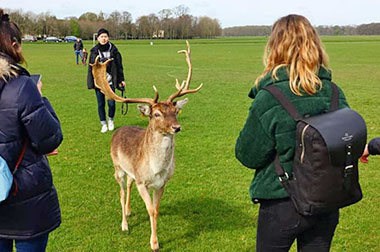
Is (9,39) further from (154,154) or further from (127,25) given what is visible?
(127,25)

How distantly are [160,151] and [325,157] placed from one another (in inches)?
112

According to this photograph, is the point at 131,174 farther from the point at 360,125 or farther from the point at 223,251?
the point at 360,125

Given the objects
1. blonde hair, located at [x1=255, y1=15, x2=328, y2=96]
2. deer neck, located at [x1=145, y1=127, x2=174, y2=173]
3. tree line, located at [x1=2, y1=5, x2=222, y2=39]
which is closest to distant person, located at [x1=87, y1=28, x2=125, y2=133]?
deer neck, located at [x1=145, y1=127, x2=174, y2=173]

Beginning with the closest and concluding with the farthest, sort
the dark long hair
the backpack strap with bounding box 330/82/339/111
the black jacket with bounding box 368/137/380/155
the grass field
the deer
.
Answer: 1. the backpack strap with bounding box 330/82/339/111
2. the dark long hair
3. the black jacket with bounding box 368/137/380/155
4. the deer
5. the grass field

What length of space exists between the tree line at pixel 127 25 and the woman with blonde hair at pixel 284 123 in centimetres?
11391

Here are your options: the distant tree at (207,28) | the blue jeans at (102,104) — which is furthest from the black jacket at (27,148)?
the distant tree at (207,28)

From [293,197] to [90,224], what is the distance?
3873 millimetres

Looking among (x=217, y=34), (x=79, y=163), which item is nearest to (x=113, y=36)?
(x=217, y=34)

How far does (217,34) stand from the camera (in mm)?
164250

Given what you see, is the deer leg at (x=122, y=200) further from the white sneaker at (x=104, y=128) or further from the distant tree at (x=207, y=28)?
the distant tree at (x=207, y=28)

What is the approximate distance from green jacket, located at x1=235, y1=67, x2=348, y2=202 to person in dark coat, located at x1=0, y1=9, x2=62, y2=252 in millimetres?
1425

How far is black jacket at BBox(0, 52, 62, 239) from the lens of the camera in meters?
2.79

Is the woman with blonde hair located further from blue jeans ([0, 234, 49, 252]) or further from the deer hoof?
the deer hoof

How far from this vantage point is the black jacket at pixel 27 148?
279 cm
